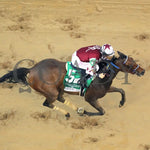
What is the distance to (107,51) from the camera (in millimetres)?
5480

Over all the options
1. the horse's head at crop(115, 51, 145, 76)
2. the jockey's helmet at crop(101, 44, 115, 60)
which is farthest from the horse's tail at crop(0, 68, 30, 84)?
the horse's head at crop(115, 51, 145, 76)

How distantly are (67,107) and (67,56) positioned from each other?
82.1 inches

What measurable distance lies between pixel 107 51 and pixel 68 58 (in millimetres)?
3100

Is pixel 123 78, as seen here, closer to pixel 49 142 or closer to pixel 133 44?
pixel 133 44

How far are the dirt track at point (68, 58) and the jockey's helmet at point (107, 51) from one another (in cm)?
181

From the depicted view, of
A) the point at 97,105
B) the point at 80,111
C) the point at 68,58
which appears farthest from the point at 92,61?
the point at 68,58

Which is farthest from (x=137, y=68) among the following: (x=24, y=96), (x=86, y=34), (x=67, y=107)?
(x=86, y=34)

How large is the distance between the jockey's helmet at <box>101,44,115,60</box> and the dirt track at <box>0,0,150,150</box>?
5.93 feet

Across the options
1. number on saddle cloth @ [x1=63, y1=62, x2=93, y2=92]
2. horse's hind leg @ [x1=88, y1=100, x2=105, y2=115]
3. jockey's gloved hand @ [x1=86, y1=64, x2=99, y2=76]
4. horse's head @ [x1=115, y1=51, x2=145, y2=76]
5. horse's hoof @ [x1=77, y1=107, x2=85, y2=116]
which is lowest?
horse's hoof @ [x1=77, y1=107, x2=85, y2=116]

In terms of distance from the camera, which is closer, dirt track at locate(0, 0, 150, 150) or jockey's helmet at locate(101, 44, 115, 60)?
jockey's helmet at locate(101, 44, 115, 60)

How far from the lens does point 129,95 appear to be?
7.24m

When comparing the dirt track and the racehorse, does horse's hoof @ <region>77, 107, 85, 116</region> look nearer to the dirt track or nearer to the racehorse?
the dirt track

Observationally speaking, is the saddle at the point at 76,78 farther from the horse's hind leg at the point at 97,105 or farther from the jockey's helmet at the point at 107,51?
the jockey's helmet at the point at 107,51

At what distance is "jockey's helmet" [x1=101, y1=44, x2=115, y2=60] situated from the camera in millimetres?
5480
